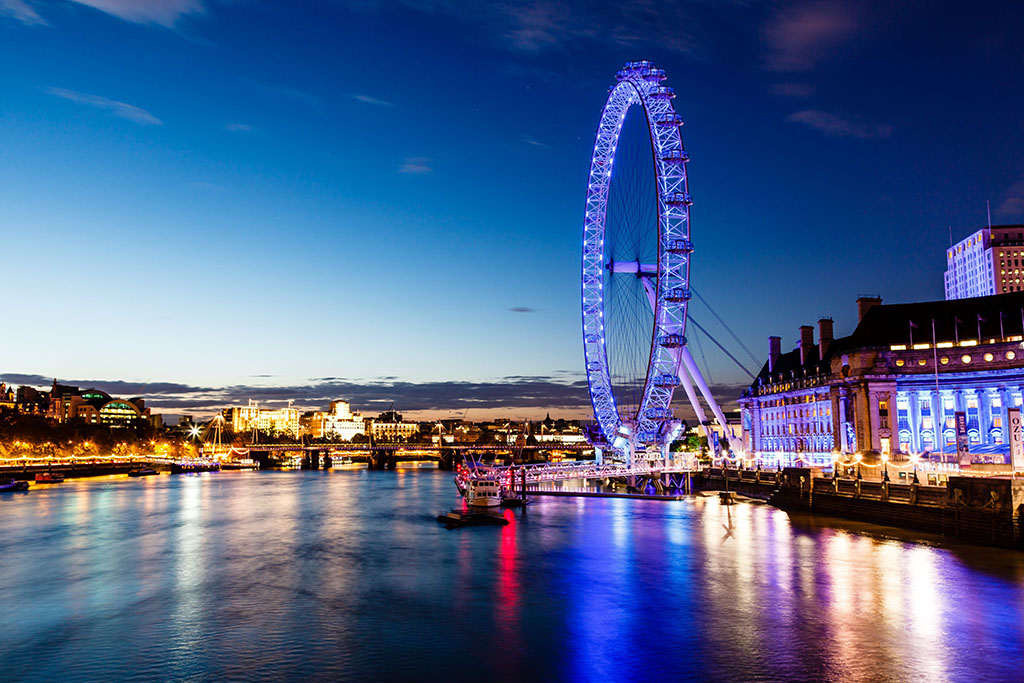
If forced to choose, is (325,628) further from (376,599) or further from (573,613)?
(573,613)

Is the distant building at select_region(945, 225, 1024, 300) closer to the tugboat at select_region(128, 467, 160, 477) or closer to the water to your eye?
the water

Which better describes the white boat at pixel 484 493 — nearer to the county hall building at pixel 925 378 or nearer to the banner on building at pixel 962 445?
the county hall building at pixel 925 378

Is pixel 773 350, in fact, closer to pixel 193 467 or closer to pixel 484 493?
pixel 484 493

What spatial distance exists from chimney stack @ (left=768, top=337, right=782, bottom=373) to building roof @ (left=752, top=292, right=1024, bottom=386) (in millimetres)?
22924

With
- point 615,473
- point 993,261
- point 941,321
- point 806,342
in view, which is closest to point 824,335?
point 806,342

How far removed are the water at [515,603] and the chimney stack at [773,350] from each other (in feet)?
196

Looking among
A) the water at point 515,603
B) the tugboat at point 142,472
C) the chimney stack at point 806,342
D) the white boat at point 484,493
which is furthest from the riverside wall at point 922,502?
the tugboat at point 142,472

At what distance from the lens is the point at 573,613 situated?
3048 centimetres

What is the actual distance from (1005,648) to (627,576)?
1680 cm

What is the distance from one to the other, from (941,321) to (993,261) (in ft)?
261

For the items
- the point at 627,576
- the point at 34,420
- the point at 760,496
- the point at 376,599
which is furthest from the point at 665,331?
the point at 34,420

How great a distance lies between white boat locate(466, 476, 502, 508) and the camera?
6741 centimetres

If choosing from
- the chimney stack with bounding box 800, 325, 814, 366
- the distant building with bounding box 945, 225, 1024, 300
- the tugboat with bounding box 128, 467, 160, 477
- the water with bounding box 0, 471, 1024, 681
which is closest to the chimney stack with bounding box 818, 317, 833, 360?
the chimney stack with bounding box 800, 325, 814, 366

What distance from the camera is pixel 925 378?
78.8 meters
